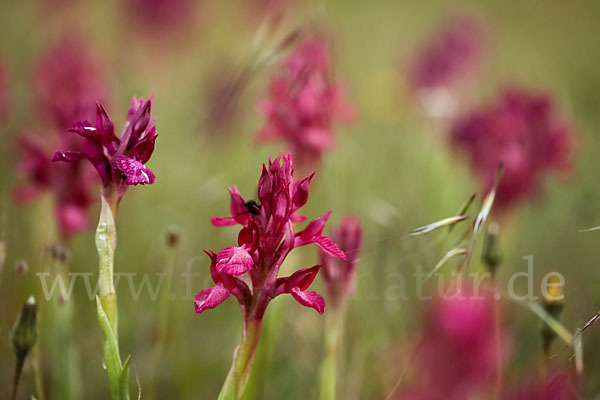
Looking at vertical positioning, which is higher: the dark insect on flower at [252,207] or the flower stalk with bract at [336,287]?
the dark insect on flower at [252,207]

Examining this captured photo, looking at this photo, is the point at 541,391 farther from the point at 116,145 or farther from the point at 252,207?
the point at 116,145

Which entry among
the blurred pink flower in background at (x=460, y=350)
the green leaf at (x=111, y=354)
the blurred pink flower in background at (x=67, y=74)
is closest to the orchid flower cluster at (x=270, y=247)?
the green leaf at (x=111, y=354)

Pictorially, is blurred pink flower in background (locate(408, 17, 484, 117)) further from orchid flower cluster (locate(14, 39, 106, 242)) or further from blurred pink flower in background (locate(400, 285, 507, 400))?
blurred pink flower in background (locate(400, 285, 507, 400))

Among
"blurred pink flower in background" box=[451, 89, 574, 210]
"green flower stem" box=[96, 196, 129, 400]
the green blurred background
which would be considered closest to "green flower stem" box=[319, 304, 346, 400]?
the green blurred background

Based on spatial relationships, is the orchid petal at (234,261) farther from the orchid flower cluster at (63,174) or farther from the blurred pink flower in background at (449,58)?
the blurred pink flower in background at (449,58)

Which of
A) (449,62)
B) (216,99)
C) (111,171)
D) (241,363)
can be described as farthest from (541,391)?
(449,62)
